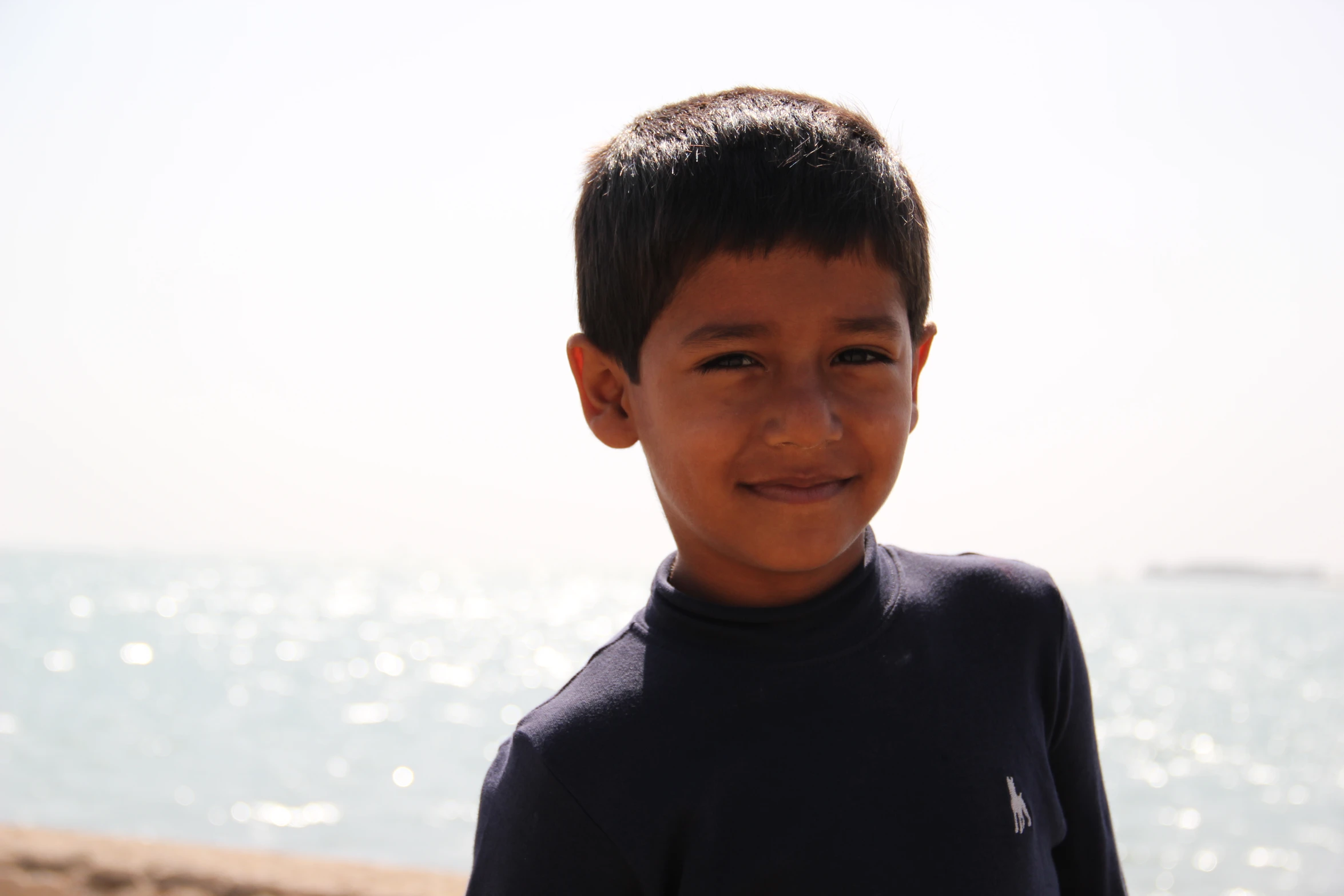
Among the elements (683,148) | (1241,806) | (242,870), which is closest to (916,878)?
(683,148)

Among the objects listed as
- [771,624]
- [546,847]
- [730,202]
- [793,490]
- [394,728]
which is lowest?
[394,728]

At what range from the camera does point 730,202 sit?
4.06 feet

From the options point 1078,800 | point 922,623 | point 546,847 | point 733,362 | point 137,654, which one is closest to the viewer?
point 546,847

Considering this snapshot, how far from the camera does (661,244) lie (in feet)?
4.12

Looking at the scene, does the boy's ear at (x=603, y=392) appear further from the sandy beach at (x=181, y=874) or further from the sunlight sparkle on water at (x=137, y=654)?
the sunlight sparkle on water at (x=137, y=654)

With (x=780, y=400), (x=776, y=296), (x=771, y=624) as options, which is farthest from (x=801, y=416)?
(x=771, y=624)

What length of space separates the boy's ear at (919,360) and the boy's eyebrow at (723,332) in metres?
0.26

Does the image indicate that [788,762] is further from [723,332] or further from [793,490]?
[723,332]

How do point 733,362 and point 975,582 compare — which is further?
point 975,582

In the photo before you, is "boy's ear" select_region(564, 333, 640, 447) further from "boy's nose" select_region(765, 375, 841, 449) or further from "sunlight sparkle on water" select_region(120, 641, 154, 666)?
"sunlight sparkle on water" select_region(120, 641, 154, 666)

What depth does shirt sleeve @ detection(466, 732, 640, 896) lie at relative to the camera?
42.6 inches

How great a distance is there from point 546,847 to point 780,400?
0.53m

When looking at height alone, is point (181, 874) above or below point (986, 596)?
below

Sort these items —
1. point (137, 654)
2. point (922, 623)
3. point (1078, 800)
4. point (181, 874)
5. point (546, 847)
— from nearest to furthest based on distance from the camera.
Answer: point (546, 847) < point (922, 623) < point (1078, 800) < point (181, 874) < point (137, 654)
